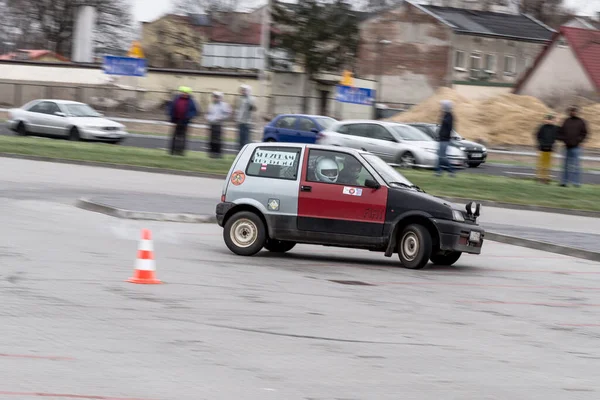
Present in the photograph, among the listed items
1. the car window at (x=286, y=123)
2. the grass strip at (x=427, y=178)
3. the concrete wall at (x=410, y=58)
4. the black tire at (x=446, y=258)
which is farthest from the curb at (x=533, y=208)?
the concrete wall at (x=410, y=58)

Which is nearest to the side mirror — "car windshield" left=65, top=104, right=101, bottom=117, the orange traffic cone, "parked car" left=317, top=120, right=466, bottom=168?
the orange traffic cone

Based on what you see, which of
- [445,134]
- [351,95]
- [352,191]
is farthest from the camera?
[351,95]

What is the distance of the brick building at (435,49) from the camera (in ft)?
263

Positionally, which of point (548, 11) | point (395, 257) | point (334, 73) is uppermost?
point (548, 11)

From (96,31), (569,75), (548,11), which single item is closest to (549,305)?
(569,75)

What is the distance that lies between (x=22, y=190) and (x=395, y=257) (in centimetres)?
890

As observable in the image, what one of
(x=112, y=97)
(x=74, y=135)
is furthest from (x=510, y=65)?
(x=74, y=135)

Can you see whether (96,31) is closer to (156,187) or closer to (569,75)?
(569,75)

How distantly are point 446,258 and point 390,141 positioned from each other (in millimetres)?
17613

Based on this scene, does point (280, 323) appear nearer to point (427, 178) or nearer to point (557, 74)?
point (427, 178)

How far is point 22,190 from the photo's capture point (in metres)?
21.1

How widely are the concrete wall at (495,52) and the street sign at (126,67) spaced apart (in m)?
34.1

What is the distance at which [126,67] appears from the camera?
168ft

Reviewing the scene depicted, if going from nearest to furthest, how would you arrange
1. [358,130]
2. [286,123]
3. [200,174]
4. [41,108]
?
[200,174] → [358,130] → [286,123] → [41,108]
